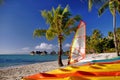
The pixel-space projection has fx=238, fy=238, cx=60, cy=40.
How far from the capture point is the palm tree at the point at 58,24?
21.0m

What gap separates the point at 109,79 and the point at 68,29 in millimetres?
16681

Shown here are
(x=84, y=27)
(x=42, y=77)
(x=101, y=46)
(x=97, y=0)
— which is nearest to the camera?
(x=42, y=77)

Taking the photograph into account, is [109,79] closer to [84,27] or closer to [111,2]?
[84,27]

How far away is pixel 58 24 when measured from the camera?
21109 millimetres

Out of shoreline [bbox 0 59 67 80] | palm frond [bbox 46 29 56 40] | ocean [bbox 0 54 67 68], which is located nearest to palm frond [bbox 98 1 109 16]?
palm frond [bbox 46 29 56 40]

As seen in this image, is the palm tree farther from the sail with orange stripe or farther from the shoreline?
the sail with orange stripe

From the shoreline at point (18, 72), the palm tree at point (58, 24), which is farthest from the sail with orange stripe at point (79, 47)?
the palm tree at point (58, 24)

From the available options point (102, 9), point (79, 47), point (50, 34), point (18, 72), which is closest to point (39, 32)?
point (50, 34)

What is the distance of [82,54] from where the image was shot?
8938mm

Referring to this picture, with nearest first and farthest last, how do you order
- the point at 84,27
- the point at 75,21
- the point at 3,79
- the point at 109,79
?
the point at 109,79
the point at 84,27
the point at 3,79
the point at 75,21

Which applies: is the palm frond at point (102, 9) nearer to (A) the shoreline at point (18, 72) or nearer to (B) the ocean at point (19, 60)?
(A) the shoreline at point (18, 72)

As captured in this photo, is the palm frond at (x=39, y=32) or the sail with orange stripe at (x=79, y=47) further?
the palm frond at (x=39, y=32)

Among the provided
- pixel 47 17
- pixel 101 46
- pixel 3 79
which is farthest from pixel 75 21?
pixel 101 46

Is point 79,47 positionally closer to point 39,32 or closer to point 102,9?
point 39,32
